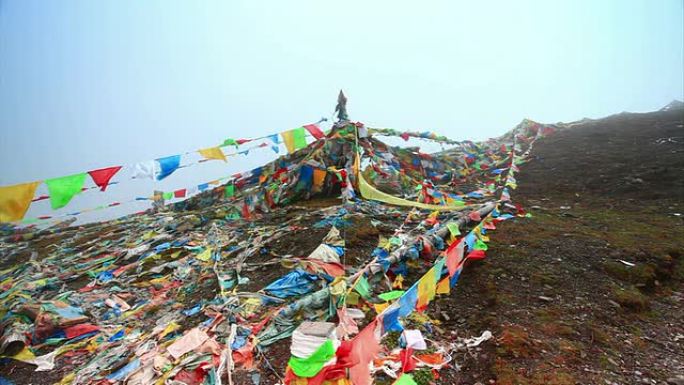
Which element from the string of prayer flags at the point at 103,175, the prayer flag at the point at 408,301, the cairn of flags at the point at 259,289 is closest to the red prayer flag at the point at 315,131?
the cairn of flags at the point at 259,289

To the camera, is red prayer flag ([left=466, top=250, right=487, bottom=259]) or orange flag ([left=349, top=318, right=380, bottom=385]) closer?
orange flag ([left=349, top=318, right=380, bottom=385])

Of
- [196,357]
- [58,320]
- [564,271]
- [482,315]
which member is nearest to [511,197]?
[564,271]

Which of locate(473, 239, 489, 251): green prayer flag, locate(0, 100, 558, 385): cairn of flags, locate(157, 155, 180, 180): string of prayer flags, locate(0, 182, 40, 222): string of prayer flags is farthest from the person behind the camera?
locate(157, 155, 180, 180): string of prayer flags

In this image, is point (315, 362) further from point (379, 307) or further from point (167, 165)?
point (167, 165)

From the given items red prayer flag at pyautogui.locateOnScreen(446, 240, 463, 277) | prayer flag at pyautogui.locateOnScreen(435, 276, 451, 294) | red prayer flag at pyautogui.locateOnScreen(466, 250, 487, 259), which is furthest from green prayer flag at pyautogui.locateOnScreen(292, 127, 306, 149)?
prayer flag at pyautogui.locateOnScreen(435, 276, 451, 294)

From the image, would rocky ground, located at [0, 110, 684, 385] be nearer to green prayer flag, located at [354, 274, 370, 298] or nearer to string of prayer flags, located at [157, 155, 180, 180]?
green prayer flag, located at [354, 274, 370, 298]

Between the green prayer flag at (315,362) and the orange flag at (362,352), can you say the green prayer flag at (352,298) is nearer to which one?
the green prayer flag at (315,362)

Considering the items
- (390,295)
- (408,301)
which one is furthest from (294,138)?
(408,301)

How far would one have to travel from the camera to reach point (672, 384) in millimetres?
2789

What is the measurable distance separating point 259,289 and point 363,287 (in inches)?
60.7

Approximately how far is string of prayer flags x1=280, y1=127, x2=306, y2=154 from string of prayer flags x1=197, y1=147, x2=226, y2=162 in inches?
65.6

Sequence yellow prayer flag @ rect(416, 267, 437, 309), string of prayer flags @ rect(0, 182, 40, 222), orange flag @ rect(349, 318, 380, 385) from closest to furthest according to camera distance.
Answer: orange flag @ rect(349, 318, 380, 385)
yellow prayer flag @ rect(416, 267, 437, 309)
string of prayer flags @ rect(0, 182, 40, 222)

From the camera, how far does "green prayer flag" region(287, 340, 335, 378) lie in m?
2.75

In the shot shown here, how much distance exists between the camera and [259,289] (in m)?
4.84
